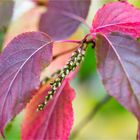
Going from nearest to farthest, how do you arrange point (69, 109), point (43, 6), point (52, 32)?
point (69, 109) < point (52, 32) < point (43, 6)

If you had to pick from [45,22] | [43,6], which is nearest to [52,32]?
[45,22]

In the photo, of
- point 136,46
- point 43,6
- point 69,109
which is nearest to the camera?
point 136,46

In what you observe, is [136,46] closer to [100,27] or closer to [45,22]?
[100,27]

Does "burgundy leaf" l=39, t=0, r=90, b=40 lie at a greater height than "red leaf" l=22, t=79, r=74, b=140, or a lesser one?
greater

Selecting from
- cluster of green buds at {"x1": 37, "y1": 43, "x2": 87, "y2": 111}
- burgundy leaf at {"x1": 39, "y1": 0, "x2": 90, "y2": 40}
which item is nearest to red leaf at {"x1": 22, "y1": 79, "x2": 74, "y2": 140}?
cluster of green buds at {"x1": 37, "y1": 43, "x2": 87, "y2": 111}

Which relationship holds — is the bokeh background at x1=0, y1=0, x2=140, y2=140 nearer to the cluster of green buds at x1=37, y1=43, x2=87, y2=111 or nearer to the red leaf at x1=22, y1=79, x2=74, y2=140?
the red leaf at x1=22, y1=79, x2=74, y2=140

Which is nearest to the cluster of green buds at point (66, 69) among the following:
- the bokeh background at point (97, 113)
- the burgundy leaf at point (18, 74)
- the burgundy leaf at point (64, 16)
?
the burgundy leaf at point (18, 74)

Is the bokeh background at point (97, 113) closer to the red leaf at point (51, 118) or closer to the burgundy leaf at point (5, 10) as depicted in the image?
the burgundy leaf at point (5, 10)
